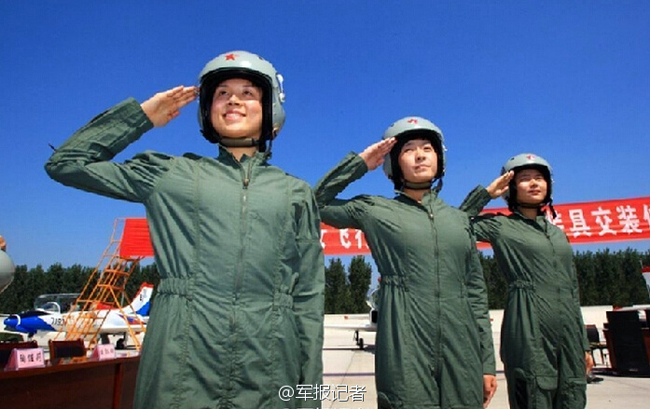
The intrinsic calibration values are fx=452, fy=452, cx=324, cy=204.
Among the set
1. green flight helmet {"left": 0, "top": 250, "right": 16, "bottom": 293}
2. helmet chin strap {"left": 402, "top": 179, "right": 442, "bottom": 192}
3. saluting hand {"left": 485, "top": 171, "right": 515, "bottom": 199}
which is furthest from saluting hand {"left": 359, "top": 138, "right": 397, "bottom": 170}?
green flight helmet {"left": 0, "top": 250, "right": 16, "bottom": 293}

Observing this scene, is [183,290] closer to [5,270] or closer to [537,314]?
[5,270]

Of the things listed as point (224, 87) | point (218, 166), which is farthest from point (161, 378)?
point (224, 87)

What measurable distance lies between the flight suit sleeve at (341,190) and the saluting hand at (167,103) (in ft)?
3.42

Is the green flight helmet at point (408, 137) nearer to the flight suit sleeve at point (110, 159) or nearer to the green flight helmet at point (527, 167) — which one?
the green flight helmet at point (527, 167)

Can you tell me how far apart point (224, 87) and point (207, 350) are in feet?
4.17

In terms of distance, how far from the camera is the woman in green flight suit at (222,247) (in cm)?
166

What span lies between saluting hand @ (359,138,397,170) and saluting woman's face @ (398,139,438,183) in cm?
16

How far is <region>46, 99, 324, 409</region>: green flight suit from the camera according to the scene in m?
1.66

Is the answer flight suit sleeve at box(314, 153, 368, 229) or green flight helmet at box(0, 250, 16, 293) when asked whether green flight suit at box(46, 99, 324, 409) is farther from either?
green flight helmet at box(0, 250, 16, 293)

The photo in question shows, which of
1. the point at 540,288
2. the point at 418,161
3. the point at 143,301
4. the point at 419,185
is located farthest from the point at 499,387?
the point at 143,301

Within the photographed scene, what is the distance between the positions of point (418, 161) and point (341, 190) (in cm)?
60

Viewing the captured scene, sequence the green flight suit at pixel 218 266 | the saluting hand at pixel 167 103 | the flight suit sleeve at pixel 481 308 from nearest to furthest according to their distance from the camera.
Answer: the green flight suit at pixel 218 266 < the saluting hand at pixel 167 103 < the flight suit sleeve at pixel 481 308

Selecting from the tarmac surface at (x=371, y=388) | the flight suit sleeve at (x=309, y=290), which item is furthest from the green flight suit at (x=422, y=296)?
the flight suit sleeve at (x=309, y=290)

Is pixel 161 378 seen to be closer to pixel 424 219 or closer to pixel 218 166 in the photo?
pixel 218 166
